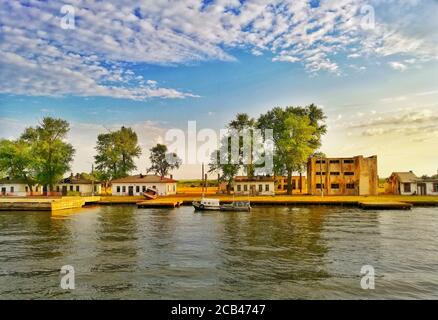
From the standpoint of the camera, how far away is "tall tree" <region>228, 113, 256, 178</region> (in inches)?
3511

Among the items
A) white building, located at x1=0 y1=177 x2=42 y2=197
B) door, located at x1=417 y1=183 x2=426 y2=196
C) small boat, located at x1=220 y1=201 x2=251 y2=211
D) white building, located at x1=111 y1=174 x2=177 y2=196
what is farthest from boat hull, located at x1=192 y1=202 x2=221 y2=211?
white building, located at x1=0 y1=177 x2=42 y2=197

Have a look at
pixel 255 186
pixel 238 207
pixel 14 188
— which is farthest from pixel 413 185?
pixel 14 188

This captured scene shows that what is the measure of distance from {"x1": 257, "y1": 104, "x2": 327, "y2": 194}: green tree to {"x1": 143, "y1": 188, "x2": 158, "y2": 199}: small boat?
2997 cm

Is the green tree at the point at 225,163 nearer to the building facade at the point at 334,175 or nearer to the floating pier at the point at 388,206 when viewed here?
the building facade at the point at 334,175

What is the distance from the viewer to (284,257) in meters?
24.1

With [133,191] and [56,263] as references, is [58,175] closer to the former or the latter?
[133,191]

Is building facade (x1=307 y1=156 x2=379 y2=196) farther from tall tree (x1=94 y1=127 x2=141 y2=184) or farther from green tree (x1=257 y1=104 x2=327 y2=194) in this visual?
tall tree (x1=94 y1=127 x2=141 y2=184)

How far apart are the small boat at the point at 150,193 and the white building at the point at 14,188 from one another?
31.9 m

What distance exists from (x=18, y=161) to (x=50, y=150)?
812 centimetres

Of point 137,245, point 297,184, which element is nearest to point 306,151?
point 297,184

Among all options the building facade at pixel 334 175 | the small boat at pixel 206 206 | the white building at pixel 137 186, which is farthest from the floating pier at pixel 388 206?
the white building at pixel 137 186

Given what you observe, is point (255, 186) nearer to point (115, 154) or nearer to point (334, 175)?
point (334, 175)

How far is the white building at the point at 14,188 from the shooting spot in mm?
87438
